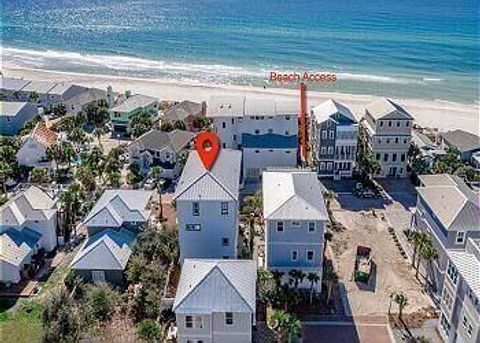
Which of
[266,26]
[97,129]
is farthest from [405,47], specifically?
[97,129]

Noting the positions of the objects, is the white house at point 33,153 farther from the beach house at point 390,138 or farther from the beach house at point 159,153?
the beach house at point 390,138

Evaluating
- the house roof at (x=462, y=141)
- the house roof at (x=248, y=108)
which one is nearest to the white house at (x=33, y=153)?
the house roof at (x=248, y=108)

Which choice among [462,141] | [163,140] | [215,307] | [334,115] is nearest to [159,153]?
[163,140]

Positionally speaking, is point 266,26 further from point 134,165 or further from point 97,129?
point 134,165

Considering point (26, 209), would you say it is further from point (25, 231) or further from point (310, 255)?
point (310, 255)

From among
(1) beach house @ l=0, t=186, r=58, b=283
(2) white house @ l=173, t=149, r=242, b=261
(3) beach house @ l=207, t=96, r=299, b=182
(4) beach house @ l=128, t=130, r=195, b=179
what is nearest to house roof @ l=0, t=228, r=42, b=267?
(1) beach house @ l=0, t=186, r=58, b=283

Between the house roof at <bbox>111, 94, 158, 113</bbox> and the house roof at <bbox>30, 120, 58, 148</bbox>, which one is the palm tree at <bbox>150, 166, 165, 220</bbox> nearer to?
the house roof at <bbox>30, 120, 58, 148</bbox>
